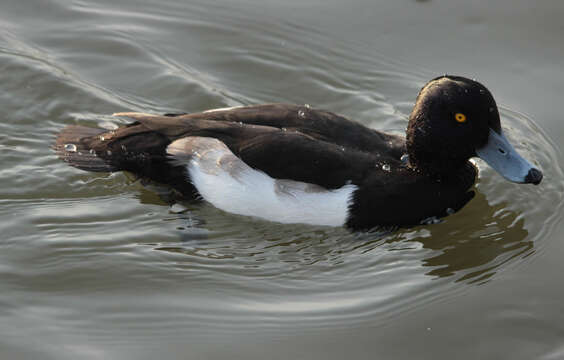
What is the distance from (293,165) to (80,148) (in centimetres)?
175

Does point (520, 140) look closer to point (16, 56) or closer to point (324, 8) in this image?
point (324, 8)

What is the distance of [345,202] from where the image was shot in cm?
548

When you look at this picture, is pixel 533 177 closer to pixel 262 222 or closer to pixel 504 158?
pixel 504 158

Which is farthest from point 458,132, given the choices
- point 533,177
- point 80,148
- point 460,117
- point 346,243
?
point 80,148

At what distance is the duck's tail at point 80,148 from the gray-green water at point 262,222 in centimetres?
18

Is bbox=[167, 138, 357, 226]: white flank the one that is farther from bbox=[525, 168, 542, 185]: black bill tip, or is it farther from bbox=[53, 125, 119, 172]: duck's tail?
bbox=[525, 168, 542, 185]: black bill tip

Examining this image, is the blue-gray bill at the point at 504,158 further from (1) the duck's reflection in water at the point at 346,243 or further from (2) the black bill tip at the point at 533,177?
(1) the duck's reflection in water at the point at 346,243

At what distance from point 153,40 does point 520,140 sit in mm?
3571

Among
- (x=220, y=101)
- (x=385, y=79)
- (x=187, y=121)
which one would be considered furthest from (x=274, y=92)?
(x=187, y=121)

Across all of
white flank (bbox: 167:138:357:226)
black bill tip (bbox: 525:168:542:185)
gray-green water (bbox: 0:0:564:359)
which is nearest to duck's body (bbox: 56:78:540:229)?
white flank (bbox: 167:138:357:226)

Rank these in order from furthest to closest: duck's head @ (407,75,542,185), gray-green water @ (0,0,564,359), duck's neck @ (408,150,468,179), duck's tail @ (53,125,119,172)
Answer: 1. duck's tail @ (53,125,119,172)
2. duck's neck @ (408,150,468,179)
3. duck's head @ (407,75,542,185)
4. gray-green water @ (0,0,564,359)

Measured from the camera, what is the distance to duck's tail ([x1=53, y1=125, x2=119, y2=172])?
235 inches

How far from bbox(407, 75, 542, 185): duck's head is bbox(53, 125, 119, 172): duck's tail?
2.22 meters

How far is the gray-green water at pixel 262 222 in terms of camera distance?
15.2 feet
